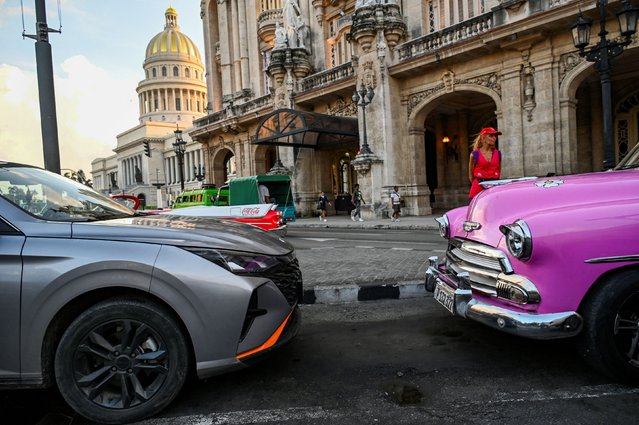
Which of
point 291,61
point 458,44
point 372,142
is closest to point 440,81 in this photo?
point 458,44

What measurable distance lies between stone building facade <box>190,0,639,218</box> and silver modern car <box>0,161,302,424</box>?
1545 centimetres

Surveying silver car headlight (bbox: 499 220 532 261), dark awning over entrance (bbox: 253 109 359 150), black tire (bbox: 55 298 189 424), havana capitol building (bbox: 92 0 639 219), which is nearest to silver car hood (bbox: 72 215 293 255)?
black tire (bbox: 55 298 189 424)

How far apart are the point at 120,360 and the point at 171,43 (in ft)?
358

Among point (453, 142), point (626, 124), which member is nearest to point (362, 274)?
point (626, 124)

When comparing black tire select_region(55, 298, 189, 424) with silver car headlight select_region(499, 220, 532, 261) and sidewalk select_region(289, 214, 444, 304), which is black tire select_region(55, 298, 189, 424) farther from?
sidewalk select_region(289, 214, 444, 304)

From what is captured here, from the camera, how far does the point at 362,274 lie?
224 inches

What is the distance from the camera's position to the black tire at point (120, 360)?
2301 mm

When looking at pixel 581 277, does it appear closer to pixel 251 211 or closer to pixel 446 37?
pixel 251 211

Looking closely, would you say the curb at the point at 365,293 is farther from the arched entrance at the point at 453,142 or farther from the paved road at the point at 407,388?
the arched entrance at the point at 453,142

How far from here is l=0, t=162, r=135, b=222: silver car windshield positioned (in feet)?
8.66

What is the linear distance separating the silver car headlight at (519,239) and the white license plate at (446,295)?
597 mm

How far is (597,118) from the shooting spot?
17.7m

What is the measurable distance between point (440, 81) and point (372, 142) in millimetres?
4177

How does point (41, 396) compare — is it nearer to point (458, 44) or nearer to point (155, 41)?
point (458, 44)
